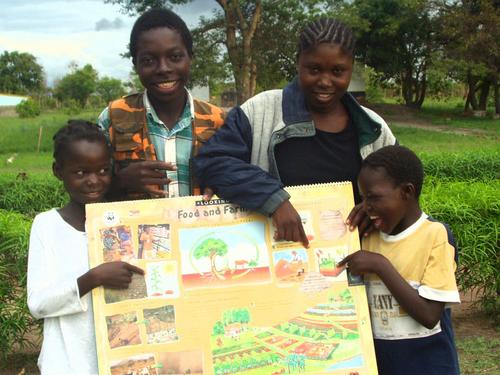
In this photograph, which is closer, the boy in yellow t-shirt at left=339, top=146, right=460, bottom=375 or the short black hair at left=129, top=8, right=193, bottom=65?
the boy in yellow t-shirt at left=339, top=146, right=460, bottom=375

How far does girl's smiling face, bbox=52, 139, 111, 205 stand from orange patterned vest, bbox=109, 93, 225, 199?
205 mm

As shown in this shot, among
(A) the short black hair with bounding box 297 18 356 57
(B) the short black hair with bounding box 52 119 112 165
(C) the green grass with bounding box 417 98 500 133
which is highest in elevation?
(C) the green grass with bounding box 417 98 500 133

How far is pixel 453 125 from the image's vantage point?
2423 centimetres

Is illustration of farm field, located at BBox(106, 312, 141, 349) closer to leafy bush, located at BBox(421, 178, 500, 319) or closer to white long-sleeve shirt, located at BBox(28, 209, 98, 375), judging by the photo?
white long-sleeve shirt, located at BBox(28, 209, 98, 375)

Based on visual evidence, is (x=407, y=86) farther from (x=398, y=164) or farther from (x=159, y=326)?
(x=159, y=326)

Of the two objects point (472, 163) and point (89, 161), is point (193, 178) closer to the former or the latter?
point (89, 161)

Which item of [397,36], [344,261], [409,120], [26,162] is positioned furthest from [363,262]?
[397,36]

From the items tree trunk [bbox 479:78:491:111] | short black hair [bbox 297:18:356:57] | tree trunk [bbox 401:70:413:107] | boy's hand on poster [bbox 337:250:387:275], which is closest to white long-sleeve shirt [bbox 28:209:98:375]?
boy's hand on poster [bbox 337:250:387:275]

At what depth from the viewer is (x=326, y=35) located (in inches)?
84.2

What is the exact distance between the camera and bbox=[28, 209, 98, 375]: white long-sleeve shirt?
6.64 ft

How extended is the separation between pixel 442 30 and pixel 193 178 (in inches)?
969

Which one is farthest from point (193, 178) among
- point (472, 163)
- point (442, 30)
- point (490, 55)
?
point (442, 30)

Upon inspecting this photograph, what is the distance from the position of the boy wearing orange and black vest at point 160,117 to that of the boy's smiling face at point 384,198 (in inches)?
27.5

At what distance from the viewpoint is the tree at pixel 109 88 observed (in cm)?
5834
